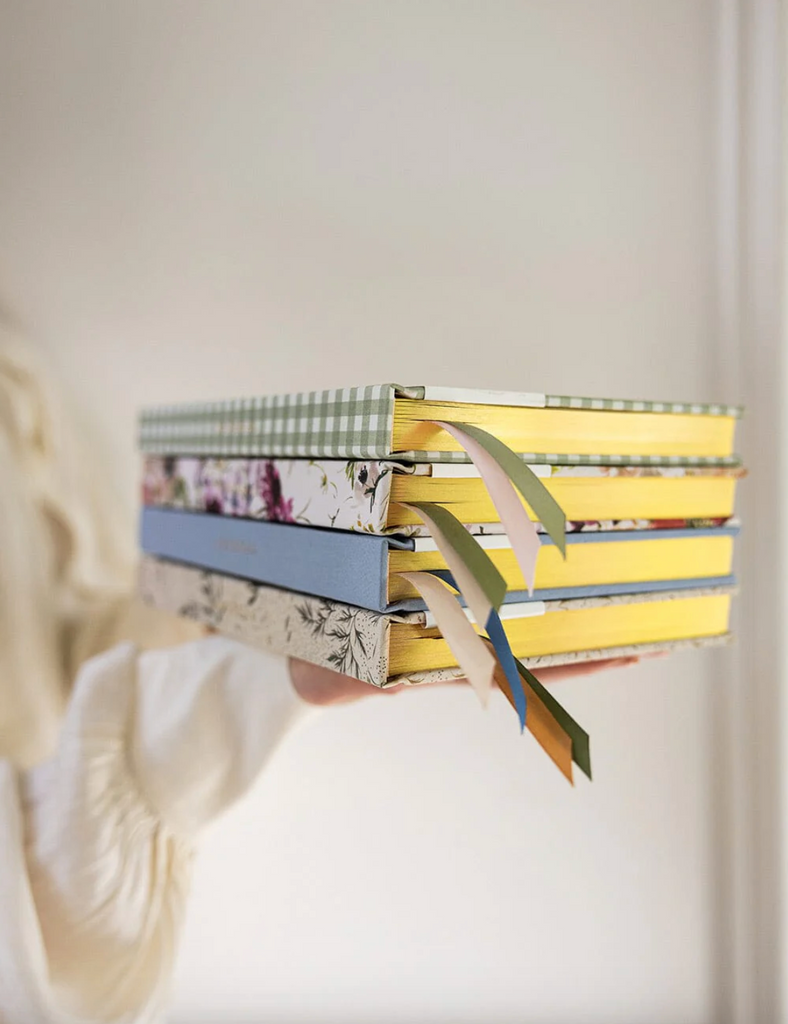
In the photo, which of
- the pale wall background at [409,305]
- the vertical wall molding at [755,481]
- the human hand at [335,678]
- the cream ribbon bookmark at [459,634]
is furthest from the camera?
the pale wall background at [409,305]

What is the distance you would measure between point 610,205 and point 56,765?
81 cm

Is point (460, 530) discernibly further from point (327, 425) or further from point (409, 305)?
point (409, 305)

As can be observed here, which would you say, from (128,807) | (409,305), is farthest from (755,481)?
(128,807)

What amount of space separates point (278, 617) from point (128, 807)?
257 mm

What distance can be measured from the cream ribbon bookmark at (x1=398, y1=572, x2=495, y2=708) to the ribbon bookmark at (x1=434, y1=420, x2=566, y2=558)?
0.19ft

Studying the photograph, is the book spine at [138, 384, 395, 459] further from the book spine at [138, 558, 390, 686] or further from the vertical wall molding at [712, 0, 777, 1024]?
the vertical wall molding at [712, 0, 777, 1024]

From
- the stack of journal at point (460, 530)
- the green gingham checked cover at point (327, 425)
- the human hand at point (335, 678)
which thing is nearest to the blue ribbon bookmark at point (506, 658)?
the stack of journal at point (460, 530)

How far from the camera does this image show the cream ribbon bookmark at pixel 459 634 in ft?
1.44

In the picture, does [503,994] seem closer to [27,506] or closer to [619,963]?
[619,963]

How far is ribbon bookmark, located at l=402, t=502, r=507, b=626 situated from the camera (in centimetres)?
45

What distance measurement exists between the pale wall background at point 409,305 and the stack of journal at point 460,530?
1.13 ft

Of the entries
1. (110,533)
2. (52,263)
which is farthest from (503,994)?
(52,263)

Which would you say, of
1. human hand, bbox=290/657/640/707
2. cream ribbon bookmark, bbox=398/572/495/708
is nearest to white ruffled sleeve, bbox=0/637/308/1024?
human hand, bbox=290/657/640/707

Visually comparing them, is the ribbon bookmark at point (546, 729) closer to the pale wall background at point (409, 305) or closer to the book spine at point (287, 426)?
the book spine at point (287, 426)
